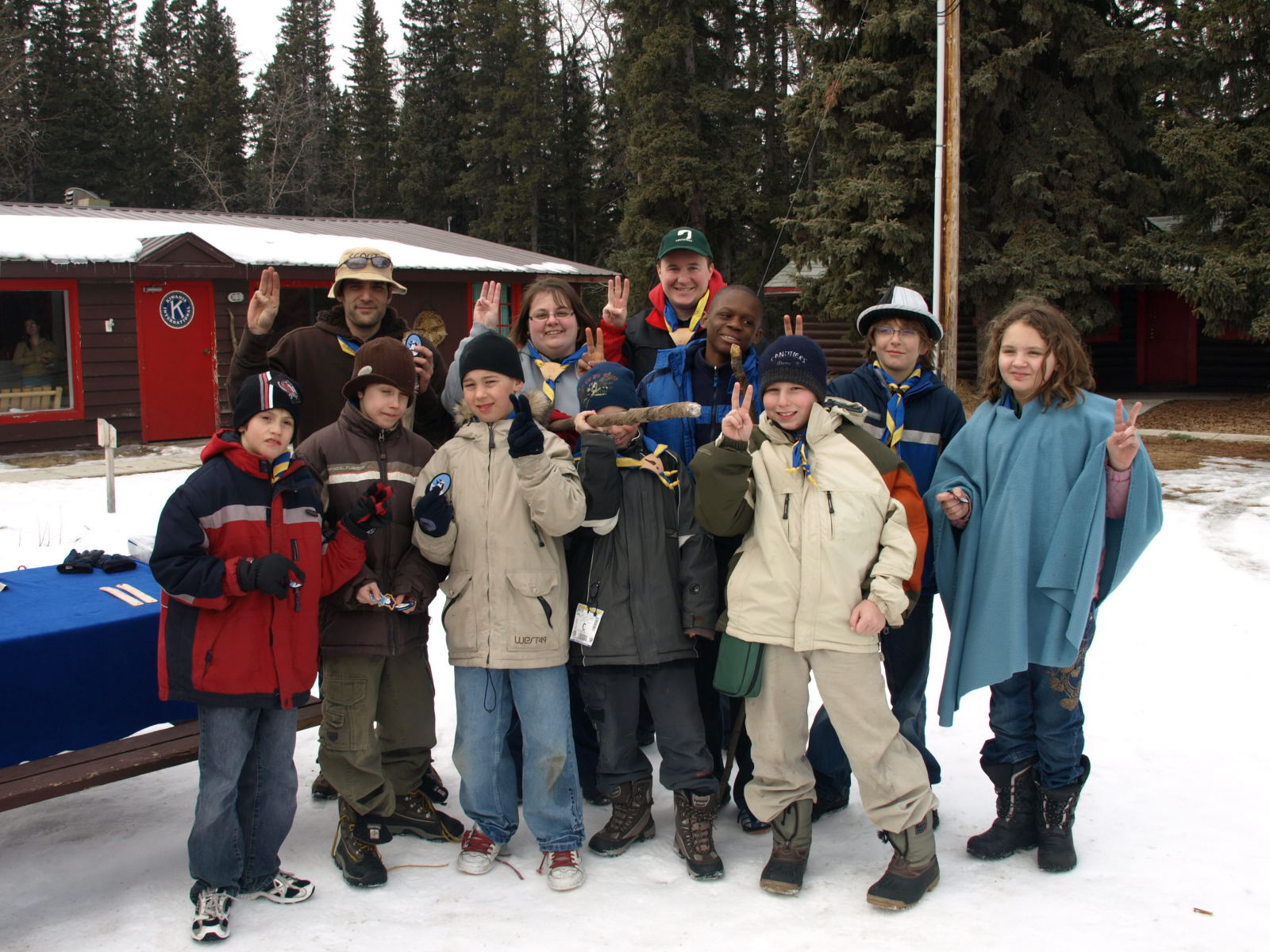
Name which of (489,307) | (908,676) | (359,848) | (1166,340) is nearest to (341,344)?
(489,307)

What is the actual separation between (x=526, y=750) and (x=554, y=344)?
148cm

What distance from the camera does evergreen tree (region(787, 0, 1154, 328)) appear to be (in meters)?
15.5

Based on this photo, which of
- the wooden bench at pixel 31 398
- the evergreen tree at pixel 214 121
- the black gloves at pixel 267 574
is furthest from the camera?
the evergreen tree at pixel 214 121

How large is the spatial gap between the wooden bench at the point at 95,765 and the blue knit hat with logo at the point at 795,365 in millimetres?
1942

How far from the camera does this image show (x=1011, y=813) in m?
3.35

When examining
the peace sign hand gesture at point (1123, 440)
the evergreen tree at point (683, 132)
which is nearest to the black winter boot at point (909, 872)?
the peace sign hand gesture at point (1123, 440)

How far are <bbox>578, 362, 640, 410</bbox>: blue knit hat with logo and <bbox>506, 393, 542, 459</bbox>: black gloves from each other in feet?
0.89

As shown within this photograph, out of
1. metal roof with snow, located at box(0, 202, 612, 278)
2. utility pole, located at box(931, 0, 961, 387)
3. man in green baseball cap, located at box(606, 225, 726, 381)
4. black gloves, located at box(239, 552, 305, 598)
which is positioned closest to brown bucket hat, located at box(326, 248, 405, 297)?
man in green baseball cap, located at box(606, 225, 726, 381)

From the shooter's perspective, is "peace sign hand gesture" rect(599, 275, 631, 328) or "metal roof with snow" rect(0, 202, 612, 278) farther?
"metal roof with snow" rect(0, 202, 612, 278)

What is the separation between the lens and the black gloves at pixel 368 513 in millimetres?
3066

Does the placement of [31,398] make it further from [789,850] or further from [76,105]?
[76,105]

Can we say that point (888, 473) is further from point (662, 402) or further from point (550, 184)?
point (550, 184)

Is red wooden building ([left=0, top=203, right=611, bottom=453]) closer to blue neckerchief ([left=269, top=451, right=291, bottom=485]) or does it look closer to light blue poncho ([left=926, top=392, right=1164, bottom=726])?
blue neckerchief ([left=269, top=451, right=291, bottom=485])

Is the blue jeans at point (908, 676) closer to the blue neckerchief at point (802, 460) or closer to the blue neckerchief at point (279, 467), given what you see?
the blue neckerchief at point (802, 460)
